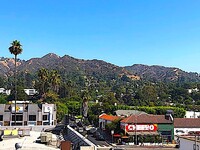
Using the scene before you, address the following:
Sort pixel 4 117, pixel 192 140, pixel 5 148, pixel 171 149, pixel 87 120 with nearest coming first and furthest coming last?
pixel 192 140
pixel 5 148
pixel 171 149
pixel 4 117
pixel 87 120

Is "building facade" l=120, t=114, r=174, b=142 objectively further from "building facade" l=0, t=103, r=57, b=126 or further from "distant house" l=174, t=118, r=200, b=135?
"building facade" l=0, t=103, r=57, b=126

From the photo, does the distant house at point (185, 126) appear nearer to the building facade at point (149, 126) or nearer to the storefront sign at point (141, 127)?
the building facade at point (149, 126)

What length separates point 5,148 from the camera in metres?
44.8

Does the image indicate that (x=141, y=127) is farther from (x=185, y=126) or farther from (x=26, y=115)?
(x=26, y=115)

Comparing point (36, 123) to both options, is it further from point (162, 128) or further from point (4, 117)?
point (162, 128)

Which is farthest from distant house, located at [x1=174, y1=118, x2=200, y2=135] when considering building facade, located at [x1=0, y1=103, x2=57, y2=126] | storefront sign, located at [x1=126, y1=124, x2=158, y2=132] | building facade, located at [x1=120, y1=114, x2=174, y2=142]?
building facade, located at [x1=0, y1=103, x2=57, y2=126]

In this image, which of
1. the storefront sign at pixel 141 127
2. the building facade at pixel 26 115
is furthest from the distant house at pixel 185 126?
the building facade at pixel 26 115

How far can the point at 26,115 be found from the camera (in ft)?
306

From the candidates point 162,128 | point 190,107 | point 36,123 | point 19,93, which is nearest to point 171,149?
point 162,128

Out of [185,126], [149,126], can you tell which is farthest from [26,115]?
[185,126]

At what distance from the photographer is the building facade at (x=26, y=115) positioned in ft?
297

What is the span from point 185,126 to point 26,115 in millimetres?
45295

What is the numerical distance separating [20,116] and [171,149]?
50073mm

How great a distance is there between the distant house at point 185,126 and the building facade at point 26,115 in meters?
39.3
